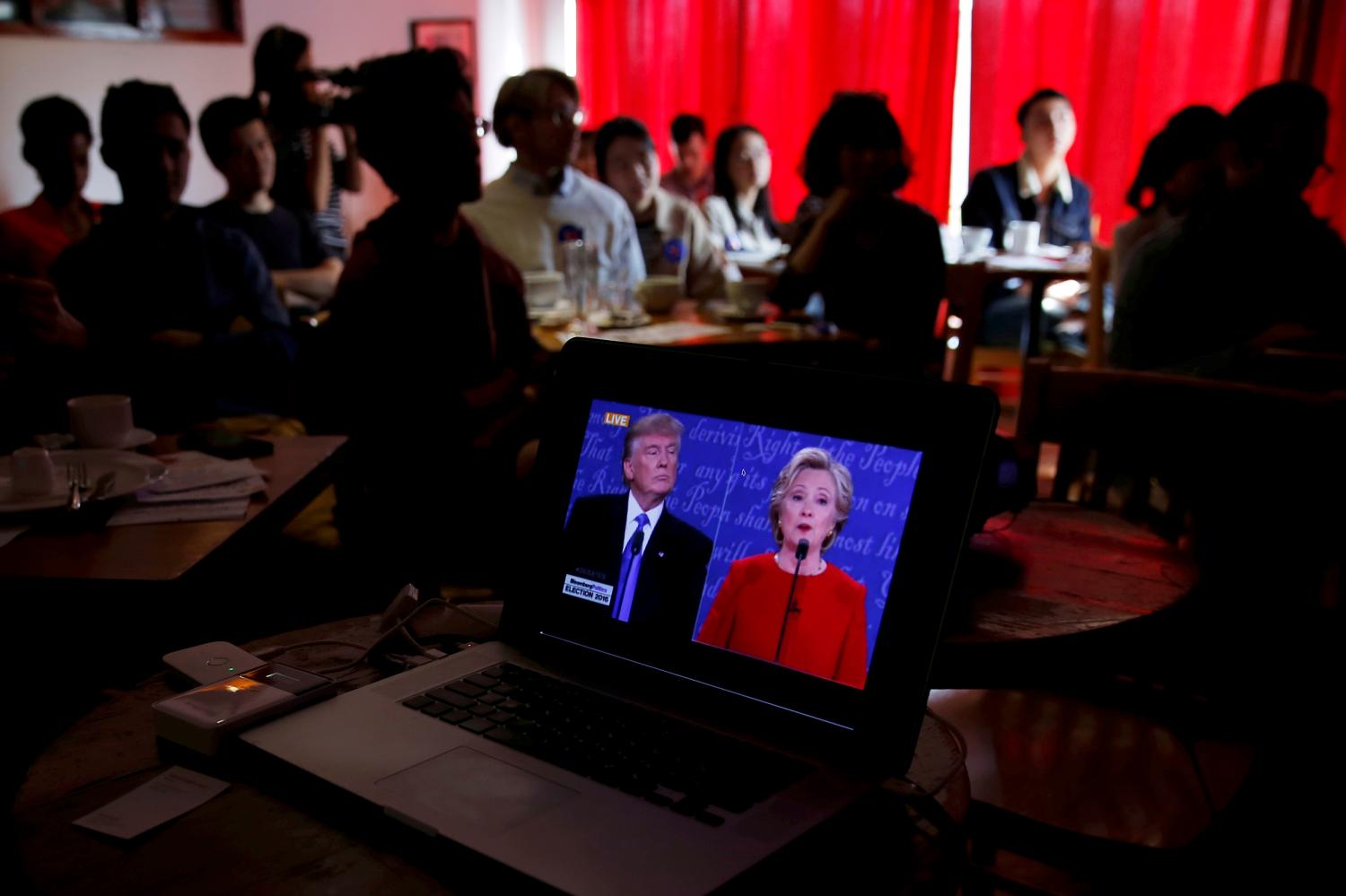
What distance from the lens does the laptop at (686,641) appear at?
66 centimetres

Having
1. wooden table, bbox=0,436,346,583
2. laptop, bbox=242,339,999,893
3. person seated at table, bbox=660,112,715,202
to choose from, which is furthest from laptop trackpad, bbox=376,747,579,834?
person seated at table, bbox=660,112,715,202

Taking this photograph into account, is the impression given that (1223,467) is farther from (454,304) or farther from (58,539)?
(58,539)

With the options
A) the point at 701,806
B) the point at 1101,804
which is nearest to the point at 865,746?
the point at 701,806

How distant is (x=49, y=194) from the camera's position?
3.45m

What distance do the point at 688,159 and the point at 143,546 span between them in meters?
5.17

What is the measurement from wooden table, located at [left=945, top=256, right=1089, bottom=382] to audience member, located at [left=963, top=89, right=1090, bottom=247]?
0.74 metres

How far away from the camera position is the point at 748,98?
6531 millimetres

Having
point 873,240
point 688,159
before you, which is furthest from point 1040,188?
point 873,240

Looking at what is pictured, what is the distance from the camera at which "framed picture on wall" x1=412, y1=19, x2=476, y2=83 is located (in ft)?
22.0

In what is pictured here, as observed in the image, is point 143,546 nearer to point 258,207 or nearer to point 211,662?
point 211,662

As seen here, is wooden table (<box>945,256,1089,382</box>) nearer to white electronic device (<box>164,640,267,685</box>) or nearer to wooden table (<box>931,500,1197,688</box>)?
wooden table (<box>931,500,1197,688</box>)

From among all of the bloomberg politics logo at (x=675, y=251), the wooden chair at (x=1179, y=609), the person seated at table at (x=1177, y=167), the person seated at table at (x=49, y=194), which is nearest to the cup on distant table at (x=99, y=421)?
the wooden chair at (x=1179, y=609)

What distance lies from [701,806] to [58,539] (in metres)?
0.98

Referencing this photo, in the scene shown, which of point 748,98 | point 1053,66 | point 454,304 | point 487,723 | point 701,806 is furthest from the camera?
point 748,98
